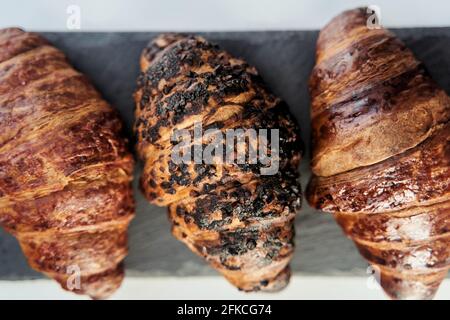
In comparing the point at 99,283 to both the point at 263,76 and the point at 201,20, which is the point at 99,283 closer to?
the point at 263,76

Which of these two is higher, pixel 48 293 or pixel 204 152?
pixel 204 152

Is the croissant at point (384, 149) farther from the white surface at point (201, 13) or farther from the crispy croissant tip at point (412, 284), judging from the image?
the white surface at point (201, 13)

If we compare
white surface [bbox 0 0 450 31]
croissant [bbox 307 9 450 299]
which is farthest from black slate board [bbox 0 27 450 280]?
croissant [bbox 307 9 450 299]

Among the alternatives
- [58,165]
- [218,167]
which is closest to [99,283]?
[58,165]

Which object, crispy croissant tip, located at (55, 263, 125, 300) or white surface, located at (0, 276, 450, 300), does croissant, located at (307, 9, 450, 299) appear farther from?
crispy croissant tip, located at (55, 263, 125, 300)

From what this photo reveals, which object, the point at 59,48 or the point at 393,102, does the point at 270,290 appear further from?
the point at 59,48

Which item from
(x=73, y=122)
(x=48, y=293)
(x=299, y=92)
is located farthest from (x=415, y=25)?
(x=48, y=293)

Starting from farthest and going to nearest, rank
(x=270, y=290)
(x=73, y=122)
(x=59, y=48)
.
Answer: (x=59, y=48)
(x=270, y=290)
(x=73, y=122)
